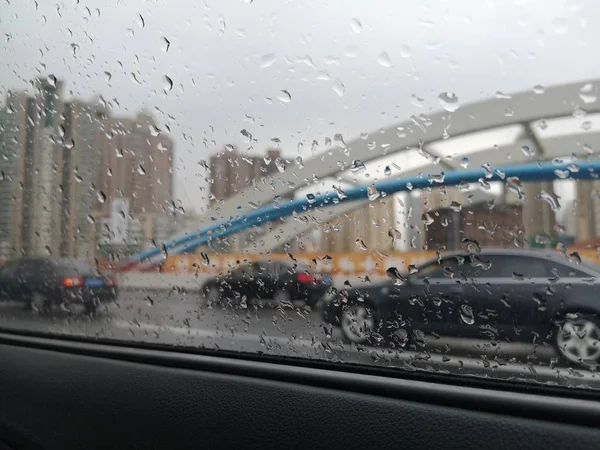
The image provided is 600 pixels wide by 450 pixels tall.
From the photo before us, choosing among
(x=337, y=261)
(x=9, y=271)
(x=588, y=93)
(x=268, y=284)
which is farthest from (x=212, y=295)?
(x=9, y=271)

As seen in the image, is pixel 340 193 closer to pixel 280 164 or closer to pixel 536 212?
pixel 280 164

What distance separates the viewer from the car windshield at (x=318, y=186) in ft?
5.64

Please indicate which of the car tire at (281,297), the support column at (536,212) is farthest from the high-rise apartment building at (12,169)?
the support column at (536,212)

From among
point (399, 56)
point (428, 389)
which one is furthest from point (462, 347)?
point (399, 56)

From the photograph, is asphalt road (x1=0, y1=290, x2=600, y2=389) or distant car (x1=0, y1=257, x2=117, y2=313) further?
distant car (x1=0, y1=257, x2=117, y2=313)

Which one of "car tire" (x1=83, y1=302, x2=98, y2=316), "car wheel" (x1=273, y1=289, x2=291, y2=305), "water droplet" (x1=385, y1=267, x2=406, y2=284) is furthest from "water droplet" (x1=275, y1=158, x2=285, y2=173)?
"car tire" (x1=83, y1=302, x2=98, y2=316)

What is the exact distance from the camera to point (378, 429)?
→ 6.08 feet

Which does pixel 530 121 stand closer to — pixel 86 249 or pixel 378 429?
pixel 378 429

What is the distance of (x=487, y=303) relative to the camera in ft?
6.07

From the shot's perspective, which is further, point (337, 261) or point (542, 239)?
point (337, 261)

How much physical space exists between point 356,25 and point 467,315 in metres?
1.14

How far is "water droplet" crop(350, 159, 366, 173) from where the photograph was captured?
2.06 meters

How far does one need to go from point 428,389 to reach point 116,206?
1823mm

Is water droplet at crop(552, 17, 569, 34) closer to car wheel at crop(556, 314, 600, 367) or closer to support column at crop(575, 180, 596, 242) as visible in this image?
support column at crop(575, 180, 596, 242)
